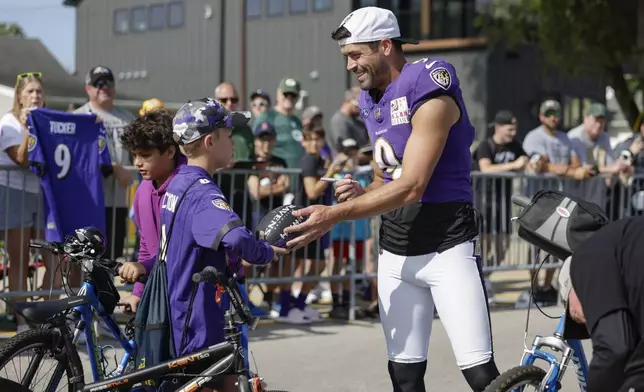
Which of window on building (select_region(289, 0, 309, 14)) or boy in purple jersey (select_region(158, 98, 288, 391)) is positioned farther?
window on building (select_region(289, 0, 309, 14))

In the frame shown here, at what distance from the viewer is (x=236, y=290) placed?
4195mm

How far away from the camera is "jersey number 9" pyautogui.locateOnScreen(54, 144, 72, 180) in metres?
7.93

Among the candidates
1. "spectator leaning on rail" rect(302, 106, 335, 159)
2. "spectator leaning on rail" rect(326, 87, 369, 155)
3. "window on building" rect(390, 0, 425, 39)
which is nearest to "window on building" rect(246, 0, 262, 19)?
"window on building" rect(390, 0, 425, 39)

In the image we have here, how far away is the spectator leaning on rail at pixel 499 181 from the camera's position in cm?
1065

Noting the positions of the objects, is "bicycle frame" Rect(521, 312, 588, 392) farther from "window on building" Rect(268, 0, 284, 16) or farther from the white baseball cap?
"window on building" Rect(268, 0, 284, 16)

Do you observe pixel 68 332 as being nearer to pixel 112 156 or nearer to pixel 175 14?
pixel 112 156

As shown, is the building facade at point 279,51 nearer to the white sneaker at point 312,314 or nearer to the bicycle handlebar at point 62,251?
the white sneaker at point 312,314

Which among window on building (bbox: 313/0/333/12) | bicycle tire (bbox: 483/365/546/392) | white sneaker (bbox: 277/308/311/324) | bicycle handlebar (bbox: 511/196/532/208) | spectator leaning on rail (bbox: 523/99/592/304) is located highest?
window on building (bbox: 313/0/333/12)

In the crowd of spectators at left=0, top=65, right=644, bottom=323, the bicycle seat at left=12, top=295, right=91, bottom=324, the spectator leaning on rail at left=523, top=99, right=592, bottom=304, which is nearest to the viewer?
the bicycle seat at left=12, top=295, right=91, bottom=324

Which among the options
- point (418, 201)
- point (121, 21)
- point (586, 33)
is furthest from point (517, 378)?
point (121, 21)

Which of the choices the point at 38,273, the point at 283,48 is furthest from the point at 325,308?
the point at 283,48

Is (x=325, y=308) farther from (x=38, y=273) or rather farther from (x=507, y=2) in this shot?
(x=507, y=2)

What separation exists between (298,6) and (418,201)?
108ft

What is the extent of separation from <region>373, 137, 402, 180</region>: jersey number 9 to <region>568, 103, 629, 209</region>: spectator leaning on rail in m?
7.17
